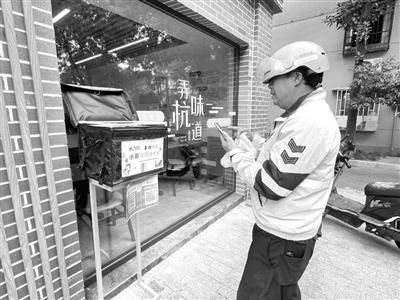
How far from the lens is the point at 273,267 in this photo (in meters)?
1.34

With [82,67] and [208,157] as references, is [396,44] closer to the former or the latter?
[208,157]

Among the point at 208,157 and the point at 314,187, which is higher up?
the point at 314,187

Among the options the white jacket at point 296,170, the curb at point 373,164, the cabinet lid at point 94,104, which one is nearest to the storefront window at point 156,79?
the cabinet lid at point 94,104

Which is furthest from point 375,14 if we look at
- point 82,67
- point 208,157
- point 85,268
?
point 85,268

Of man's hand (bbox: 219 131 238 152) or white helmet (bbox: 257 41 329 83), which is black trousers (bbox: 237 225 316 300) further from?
white helmet (bbox: 257 41 329 83)

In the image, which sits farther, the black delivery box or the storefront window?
the storefront window

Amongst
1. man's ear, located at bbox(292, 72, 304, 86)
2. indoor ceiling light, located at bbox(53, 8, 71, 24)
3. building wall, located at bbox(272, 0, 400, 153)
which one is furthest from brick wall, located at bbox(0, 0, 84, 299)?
building wall, located at bbox(272, 0, 400, 153)

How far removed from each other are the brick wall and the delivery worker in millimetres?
1103

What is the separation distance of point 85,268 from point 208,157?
8.04ft

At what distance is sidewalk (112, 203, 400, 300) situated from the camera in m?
2.00

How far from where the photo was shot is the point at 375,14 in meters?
5.88

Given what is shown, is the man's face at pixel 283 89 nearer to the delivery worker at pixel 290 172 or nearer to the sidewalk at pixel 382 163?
the delivery worker at pixel 290 172

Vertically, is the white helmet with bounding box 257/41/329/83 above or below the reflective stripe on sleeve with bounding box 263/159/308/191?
above

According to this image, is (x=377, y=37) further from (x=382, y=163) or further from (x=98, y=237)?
(x=98, y=237)
